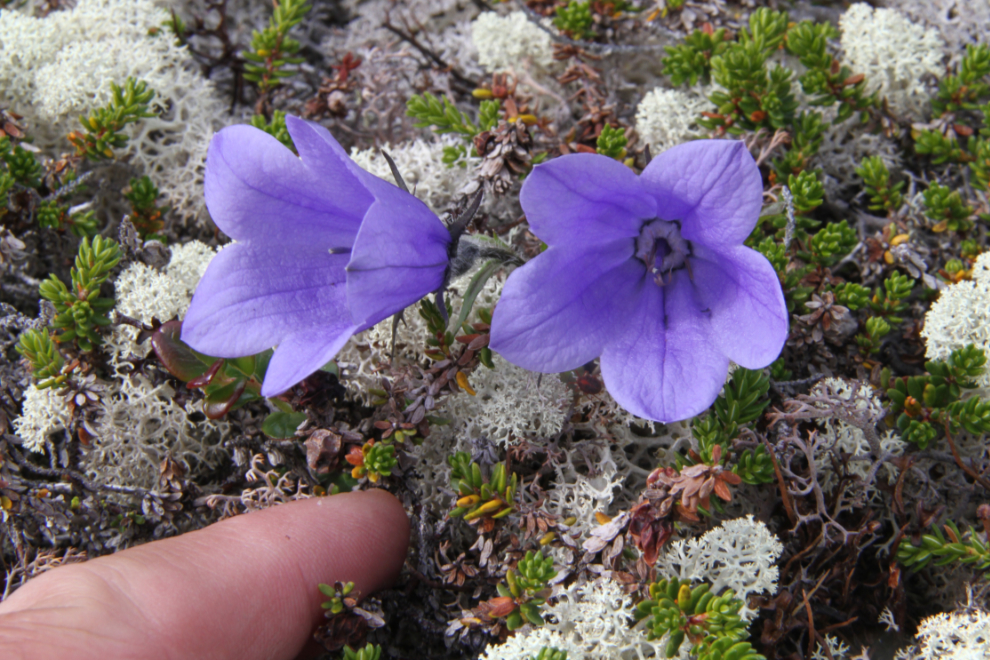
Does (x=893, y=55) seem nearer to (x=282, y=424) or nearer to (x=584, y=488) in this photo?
(x=584, y=488)

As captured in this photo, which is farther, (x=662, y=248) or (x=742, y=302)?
(x=662, y=248)

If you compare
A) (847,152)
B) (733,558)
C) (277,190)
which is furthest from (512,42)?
(733,558)

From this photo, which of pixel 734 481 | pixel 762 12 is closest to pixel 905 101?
pixel 762 12

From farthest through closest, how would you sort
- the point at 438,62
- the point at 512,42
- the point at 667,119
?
1. the point at 438,62
2. the point at 512,42
3. the point at 667,119

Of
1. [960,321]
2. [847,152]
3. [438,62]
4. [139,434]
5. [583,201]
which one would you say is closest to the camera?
[583,201]

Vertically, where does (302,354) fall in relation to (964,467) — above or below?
above

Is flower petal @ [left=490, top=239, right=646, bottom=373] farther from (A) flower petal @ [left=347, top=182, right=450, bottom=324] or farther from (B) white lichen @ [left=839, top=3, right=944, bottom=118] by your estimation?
(B) white lichen @ [left=839, top=3, right=944, bottom=118]

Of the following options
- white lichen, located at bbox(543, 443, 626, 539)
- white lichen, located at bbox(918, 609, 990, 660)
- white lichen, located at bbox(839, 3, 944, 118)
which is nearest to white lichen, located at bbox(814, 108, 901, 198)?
white lichen, located at bbox(839, 3, 944, 118)
